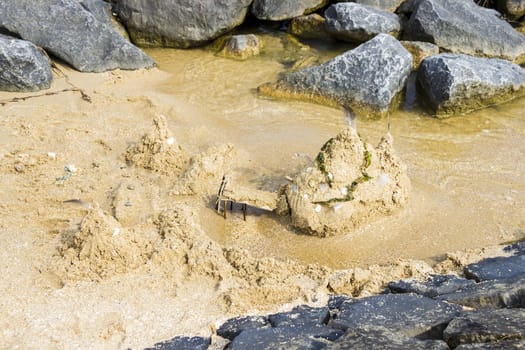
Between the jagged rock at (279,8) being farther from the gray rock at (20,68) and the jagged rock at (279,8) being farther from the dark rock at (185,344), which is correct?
the dark rock at (185,344)

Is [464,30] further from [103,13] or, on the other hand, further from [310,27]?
[103,13]

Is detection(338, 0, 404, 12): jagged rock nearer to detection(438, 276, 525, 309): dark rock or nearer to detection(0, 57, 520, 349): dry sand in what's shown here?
detection(0, 57, 520, 349): dry sand

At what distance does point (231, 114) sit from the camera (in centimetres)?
677

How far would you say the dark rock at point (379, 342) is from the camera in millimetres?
2869

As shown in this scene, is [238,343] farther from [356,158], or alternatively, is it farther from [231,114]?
[231,114]

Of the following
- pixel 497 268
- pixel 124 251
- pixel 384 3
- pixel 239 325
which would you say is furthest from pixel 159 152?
pixel 384 3

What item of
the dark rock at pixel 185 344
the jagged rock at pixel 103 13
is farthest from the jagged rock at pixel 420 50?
the dark rock at pixel 185 344

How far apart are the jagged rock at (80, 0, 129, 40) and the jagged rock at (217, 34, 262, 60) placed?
1511 mm

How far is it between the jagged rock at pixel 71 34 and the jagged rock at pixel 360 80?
2075 mm

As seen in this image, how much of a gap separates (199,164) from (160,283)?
154cm

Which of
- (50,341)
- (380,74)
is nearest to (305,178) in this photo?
(50,341)

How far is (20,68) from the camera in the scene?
6.62 metres

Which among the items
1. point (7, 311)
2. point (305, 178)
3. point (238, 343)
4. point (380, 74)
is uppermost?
point (380, 74)

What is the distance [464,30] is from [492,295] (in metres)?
5.90
